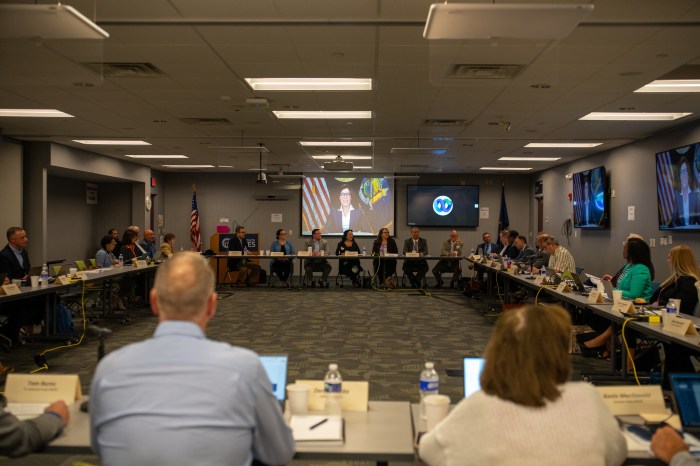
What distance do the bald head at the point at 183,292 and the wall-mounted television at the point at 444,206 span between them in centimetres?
1533

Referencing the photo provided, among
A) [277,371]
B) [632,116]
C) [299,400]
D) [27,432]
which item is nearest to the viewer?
[27,432]

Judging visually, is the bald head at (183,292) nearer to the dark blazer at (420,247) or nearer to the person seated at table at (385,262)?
the person seated at table at (385,262)

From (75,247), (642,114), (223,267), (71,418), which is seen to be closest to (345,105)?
(642,114)

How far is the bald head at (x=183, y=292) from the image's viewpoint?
1659 millimetres

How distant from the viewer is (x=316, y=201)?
16.9 m

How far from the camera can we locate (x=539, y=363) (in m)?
1.64

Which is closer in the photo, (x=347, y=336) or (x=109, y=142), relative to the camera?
(x=347, y=336)

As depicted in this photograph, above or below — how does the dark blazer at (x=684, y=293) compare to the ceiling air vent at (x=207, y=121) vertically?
below

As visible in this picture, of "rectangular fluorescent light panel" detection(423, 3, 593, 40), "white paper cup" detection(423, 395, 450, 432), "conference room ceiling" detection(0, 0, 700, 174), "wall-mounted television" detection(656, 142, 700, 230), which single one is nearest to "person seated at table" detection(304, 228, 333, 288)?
"conference room ceiling" detection(0, 0, 700, 174)

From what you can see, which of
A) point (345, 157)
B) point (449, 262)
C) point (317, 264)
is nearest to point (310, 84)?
point (345, 157)

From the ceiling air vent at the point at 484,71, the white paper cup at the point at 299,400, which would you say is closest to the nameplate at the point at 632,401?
the white paper cup at the point at 299,400

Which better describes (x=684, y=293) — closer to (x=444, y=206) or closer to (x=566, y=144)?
(x=566, y=144)

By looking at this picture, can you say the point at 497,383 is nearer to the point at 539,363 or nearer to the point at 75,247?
the point at 539,363

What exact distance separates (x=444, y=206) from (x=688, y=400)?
14775 millimetres
